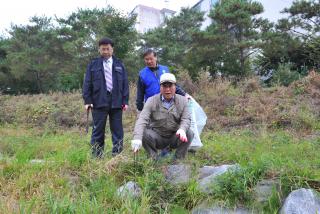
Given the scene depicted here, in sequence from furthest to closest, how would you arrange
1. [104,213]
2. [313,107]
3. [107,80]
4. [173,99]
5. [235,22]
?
[235,22], [313,107], [107,80], [173,99], [104,213]

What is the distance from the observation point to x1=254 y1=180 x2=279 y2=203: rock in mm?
3449

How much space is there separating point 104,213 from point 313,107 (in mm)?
6495

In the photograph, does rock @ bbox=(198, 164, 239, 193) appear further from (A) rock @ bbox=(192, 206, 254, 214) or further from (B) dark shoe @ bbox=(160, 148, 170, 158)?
(B) dark shoe @ bbox=(160, 148, 170, 158)

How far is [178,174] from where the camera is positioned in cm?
387

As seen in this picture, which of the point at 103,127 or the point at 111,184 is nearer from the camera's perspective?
the point at 111,184

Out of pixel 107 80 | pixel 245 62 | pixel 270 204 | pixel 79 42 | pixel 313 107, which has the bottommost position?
pixel 270 204

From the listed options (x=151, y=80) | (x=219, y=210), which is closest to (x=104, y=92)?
(x=151, y=80)

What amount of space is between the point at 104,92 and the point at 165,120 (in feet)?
2.96

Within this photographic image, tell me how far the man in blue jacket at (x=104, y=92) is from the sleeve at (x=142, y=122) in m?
0.60

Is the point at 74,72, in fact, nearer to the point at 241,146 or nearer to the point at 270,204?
the point at 241,146

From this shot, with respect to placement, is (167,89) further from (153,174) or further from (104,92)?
(153,174)

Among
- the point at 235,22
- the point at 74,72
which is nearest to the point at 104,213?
the point at 235,22

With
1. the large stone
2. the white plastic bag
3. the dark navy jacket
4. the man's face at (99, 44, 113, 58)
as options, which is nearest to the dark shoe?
the white plastic bag

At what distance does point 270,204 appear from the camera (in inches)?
133
